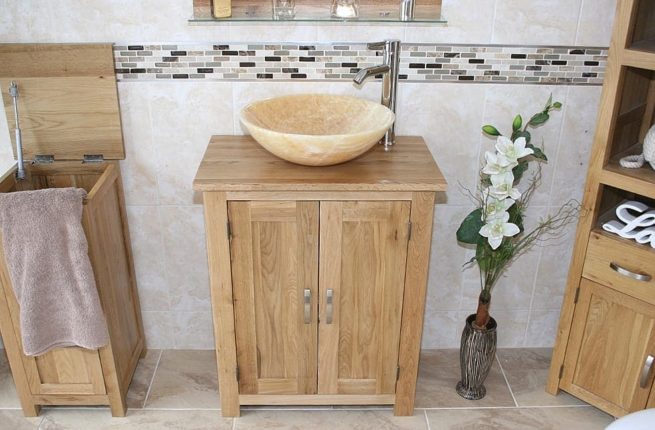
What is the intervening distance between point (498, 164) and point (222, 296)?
90 centimetres

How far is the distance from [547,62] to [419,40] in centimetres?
42

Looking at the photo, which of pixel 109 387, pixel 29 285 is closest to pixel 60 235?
pixel 29 285

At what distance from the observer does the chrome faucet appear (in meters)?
1.97

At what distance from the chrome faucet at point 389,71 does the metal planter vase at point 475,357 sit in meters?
0.71

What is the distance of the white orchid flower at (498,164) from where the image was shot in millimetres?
1907

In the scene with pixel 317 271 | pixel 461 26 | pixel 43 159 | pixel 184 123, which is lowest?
pixel 317 271

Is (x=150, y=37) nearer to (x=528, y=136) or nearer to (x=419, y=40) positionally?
(x=419, y=40)

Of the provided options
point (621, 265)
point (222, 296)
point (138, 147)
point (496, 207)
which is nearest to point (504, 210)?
point (496, 207)

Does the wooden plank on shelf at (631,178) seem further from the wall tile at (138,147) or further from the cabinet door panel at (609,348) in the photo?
the wall tile at (138,147)

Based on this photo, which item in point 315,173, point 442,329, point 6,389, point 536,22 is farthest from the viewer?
point 442,329

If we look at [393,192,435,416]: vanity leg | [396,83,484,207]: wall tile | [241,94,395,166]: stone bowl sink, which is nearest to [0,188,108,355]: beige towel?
[241,94,395,166]: stone bowl sink

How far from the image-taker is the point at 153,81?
2.11 m

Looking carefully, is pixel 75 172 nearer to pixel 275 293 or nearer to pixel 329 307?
pixel 275 293

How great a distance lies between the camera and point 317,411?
223 centimetres
